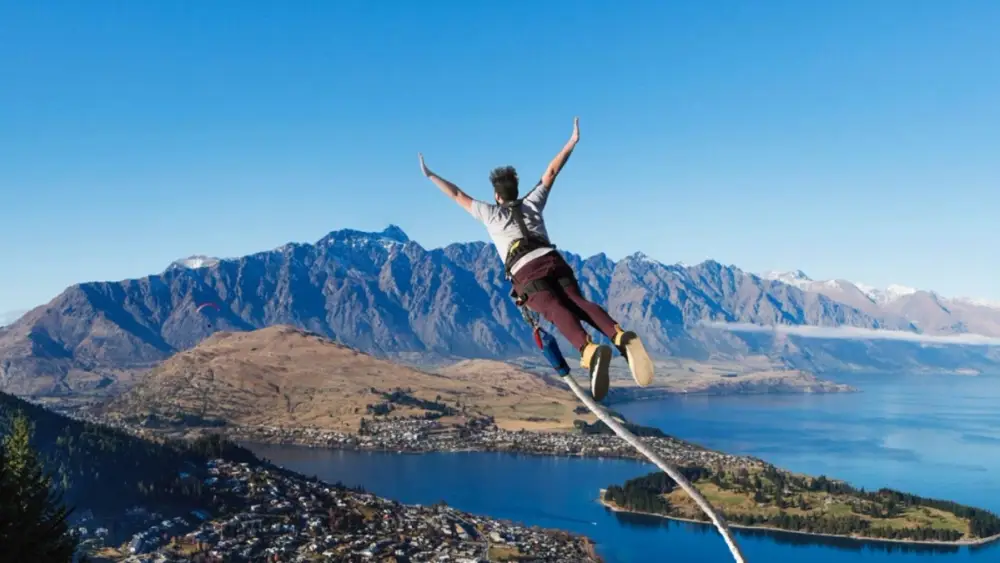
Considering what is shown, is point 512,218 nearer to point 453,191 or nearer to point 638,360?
point 453,191

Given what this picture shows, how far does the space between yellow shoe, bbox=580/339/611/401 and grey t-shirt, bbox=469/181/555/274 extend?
0.69 m

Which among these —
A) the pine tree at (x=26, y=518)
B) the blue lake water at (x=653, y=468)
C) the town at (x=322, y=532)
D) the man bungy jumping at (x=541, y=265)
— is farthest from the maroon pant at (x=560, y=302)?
the blue lake water at (x=653, y=468)

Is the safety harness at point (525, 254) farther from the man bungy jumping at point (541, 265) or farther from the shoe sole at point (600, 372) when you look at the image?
the shoe sole at point (600, 372)

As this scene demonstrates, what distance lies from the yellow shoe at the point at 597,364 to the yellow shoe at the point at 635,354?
0.12 meters

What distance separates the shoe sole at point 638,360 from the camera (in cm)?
513

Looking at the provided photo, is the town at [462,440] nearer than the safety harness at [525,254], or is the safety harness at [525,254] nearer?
the safety harness at [525,254]

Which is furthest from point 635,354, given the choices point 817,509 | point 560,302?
point 817,509

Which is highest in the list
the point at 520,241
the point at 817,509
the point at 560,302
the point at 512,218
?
the point at 512,218

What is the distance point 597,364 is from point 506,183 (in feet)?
4.28

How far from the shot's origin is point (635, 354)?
5.30 meters

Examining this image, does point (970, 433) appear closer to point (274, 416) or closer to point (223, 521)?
point (274, 416)

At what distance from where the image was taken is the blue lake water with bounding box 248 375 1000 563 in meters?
85.8

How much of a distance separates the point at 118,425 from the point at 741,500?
373 ft

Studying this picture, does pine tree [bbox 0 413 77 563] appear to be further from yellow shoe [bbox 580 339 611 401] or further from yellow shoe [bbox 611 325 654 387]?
yellow shoe [bbox 611 325 654 387]
